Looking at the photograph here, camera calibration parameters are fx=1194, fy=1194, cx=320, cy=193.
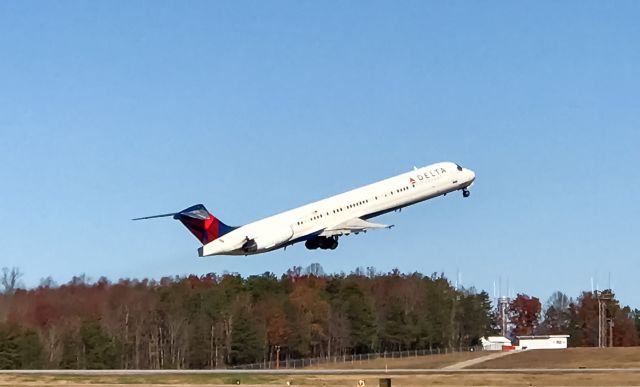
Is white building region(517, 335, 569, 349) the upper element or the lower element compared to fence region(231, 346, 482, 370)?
upper

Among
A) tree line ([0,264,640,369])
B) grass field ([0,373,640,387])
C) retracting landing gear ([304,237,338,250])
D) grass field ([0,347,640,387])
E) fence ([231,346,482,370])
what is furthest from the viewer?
fence ([231,346,482,370])

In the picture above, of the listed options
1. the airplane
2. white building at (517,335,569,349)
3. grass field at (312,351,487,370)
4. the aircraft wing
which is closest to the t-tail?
the airplane

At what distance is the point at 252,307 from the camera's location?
165 meters

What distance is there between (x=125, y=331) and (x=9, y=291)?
14575 mm

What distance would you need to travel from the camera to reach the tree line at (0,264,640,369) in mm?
129500

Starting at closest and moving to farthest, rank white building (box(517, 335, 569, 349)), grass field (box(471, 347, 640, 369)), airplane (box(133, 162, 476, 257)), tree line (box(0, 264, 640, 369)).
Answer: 1. airplane (box(133, 162, 476, 257))
2. grass field (box(471, 347, 640, 369))
3. tree line (box(0, 264, 640, 369))
4. white building (box(517, 335, 569, 349))

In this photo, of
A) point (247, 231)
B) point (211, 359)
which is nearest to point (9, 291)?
A: point (211, 359)

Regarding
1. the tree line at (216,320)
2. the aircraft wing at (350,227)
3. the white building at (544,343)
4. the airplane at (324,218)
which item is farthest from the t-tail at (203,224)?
the white building at (544,343)

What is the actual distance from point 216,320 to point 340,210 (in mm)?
57978

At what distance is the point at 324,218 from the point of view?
337 feet

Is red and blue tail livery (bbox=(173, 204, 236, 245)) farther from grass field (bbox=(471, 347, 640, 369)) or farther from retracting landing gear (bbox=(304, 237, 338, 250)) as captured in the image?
grass field (bbox=(471, 347, 640, 369))

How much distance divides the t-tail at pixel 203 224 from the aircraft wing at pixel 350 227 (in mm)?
Answer: 9157

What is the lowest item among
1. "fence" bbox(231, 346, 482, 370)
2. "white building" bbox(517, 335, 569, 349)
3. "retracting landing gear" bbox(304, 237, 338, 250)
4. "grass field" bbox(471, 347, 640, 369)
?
"fence" bbox(231, 346, 482, 370)

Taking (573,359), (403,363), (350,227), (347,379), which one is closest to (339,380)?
(347,379)
